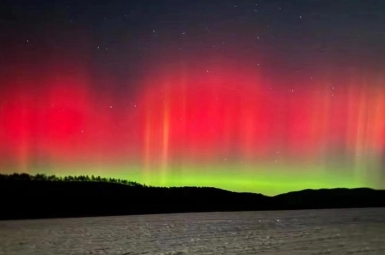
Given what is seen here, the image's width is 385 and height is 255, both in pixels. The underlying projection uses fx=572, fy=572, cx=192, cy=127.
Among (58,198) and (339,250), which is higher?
(58,198)

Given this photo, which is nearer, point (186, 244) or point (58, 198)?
point (186, 244)

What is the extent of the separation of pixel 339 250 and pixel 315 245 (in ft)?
18.3

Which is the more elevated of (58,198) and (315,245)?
(58,198)

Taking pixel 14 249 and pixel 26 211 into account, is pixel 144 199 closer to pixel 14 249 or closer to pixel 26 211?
pixel 26 211

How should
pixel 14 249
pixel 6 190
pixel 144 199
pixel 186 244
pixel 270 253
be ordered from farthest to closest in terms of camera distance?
pixel 144 199
pixel 6 190
pixel 186 244
pixel 14 249
pixel 270 253

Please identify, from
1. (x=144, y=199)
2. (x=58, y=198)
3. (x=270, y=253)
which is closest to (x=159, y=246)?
(x=270, y=253)

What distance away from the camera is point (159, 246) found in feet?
192

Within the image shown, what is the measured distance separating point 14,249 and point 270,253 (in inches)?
972

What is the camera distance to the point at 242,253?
1972 inches

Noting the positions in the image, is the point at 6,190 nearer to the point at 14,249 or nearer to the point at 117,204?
the point at 117,204

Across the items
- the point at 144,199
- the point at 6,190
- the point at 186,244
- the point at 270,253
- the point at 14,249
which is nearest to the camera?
the point at 270,253

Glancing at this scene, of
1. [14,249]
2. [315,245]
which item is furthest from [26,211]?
[315,245]

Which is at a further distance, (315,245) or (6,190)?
(6,190)

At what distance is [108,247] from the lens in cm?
5775
